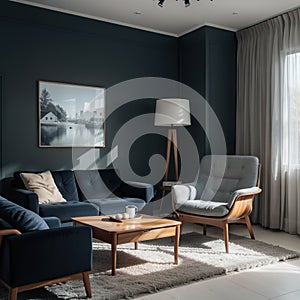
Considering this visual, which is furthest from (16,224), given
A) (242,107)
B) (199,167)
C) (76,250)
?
(242,107)

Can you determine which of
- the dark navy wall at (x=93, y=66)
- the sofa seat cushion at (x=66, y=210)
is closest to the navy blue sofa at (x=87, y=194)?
the sofa seat cushion at (x=66, y=210)

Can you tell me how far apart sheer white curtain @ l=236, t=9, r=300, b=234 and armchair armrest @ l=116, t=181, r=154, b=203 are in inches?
58.0

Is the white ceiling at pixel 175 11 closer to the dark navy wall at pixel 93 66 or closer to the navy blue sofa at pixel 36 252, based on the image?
the dark navy wall at pixel 93 66

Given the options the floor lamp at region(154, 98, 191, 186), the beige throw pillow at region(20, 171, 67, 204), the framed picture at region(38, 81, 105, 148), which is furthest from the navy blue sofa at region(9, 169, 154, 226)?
the floor lamp at region(154, 98, 191, 186)

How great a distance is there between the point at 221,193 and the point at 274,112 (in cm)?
123

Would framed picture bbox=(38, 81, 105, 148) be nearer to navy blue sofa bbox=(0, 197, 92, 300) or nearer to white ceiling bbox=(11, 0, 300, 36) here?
white ceiling bbox=(11, 0, 300, 36)

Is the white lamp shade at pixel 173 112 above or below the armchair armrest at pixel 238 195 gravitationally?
above

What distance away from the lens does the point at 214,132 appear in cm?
532

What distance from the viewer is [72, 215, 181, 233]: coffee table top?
3188 mm

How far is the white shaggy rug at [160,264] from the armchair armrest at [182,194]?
0.43 meters

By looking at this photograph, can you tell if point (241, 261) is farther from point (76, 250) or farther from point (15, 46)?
point (15, 46)

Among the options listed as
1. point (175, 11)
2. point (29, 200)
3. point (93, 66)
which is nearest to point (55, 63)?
point (93, 66)

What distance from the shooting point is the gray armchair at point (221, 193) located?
393 centimetres

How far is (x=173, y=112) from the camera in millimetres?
5039
